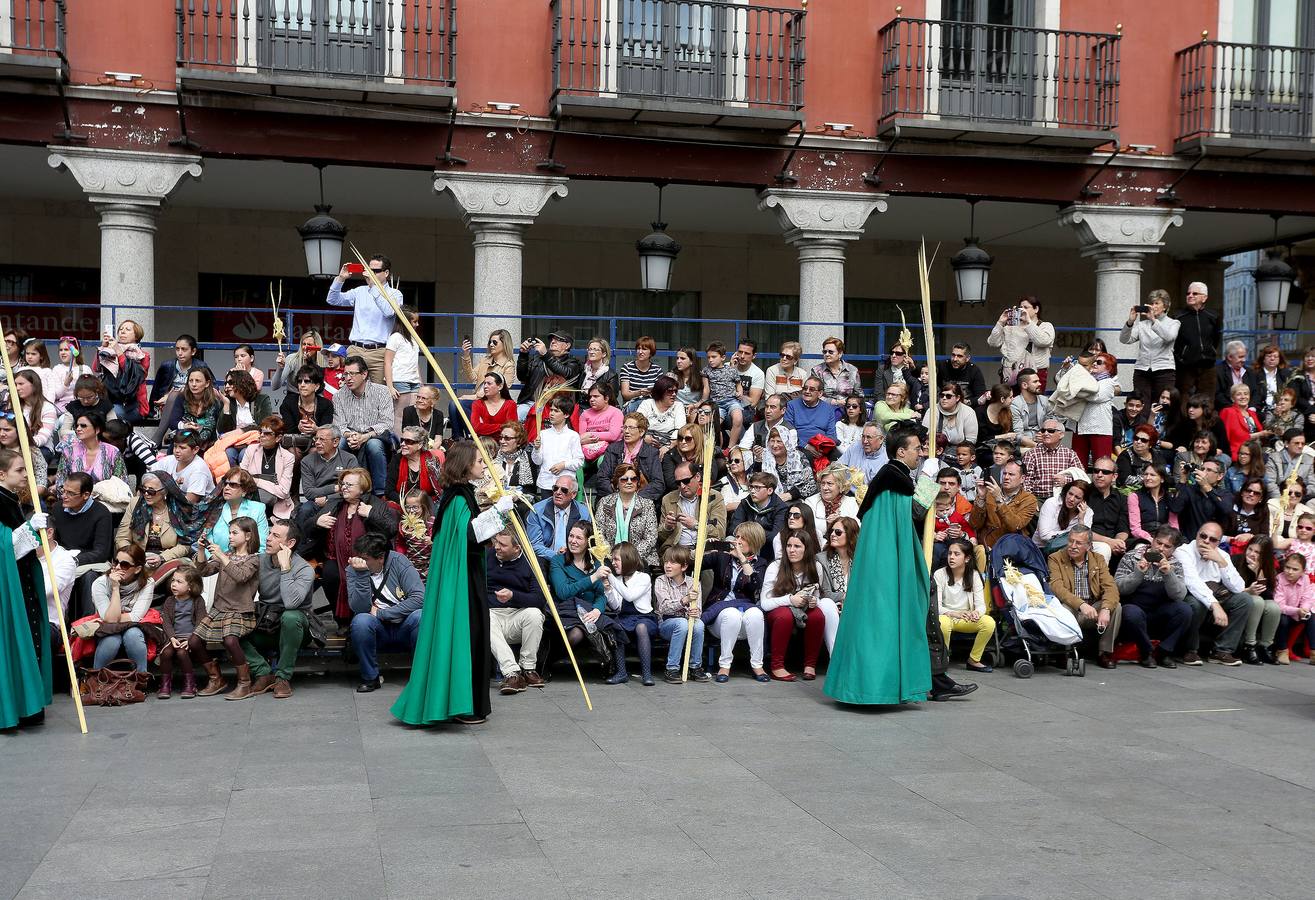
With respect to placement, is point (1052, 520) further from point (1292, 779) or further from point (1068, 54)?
point (1068, 54)

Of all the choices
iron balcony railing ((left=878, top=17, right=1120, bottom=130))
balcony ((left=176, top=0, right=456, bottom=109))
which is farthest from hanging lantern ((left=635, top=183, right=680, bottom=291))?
iron balcony railing ((left=878, top=17, right=1120, bottom=130))

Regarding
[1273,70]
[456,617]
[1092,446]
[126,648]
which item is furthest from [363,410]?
[1273,70]

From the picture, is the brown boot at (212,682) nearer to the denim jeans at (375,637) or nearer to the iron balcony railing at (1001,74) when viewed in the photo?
the denim jeans at (375,637)

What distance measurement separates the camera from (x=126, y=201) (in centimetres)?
1452

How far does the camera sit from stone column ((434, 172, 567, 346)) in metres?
15.5

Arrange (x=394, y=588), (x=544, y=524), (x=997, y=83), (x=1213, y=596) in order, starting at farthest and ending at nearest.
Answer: (x=997, y=83) < (x=1213, y=596) < (x=544, y=524) < (x=394, y=588)

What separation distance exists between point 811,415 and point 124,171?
8048 millimetres

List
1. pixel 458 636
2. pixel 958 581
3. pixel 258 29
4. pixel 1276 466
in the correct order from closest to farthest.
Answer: pixel 458 636, pixel 958 581, pixel 1276 466, pixel 258 29

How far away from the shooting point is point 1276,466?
13039mm

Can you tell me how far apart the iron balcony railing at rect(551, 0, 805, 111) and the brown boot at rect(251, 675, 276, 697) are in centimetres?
844

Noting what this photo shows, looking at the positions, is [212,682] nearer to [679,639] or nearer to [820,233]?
[679,639]

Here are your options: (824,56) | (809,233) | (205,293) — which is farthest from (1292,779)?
(205,293)

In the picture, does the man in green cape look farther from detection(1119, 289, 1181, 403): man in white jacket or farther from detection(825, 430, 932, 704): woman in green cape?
detection(1119, 289, 1181, 403): man in white jacket

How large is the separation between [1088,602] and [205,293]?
12949mm
